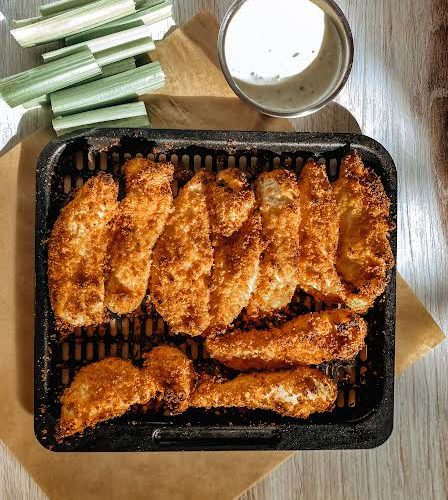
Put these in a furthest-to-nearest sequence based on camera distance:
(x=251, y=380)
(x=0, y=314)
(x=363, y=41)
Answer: (x=363, y=41) → (x=0, y=314) → (x=251, y=380)

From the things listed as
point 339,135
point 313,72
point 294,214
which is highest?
point 313,72

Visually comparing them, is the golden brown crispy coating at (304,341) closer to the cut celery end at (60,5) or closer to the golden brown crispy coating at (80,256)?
the golden brown crispy coating at (80,256)

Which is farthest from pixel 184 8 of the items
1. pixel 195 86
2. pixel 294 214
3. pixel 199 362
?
pixel 199 362

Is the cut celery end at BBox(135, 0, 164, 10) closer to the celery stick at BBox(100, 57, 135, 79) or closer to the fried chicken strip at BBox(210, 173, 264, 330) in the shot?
the celery stick at BBox(100, 57, 135, 79)

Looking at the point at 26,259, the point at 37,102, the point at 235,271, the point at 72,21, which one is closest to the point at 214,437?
the point at 235,271

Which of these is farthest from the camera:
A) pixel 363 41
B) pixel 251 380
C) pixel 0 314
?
pixel 363 41

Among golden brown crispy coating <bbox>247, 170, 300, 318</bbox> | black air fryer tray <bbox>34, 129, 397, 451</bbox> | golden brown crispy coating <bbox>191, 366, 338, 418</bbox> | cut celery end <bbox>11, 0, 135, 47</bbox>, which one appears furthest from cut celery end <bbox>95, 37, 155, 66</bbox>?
golden brown crispy coating <bbox>191, 366, 338, 418</bbox>

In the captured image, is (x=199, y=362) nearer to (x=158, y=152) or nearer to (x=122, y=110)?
(x=158, y=152)

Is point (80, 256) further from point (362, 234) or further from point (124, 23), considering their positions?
point (362, 234)
